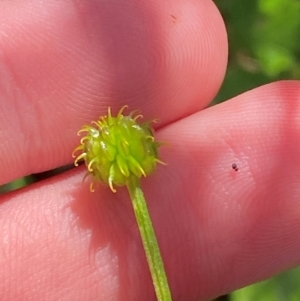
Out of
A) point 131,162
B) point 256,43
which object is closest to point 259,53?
point 256,43

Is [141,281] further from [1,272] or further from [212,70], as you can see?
[212,70]

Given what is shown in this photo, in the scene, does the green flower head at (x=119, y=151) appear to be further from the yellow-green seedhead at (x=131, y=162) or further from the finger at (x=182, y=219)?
the finger at (x=182, y=219)

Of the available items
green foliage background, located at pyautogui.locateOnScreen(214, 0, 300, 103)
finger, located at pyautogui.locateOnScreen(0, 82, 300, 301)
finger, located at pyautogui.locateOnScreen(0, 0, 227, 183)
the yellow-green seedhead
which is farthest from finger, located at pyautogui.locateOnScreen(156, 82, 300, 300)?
green foliage background, located at pyautogui.locateOnScreen(214, 0, 300, 103)

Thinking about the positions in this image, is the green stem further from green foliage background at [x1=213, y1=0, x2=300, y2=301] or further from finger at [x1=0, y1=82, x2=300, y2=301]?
green foliage background at [x1=213, y1=0, x2=300, y2=301]

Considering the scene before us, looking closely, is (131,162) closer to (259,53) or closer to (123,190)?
(123,190)

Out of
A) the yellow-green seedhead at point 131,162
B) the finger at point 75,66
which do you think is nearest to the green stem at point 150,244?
the yellow-green seedhead at point 131,162

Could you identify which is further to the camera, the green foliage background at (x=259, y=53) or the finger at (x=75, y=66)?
the green foliage background at (x=259, y=53)

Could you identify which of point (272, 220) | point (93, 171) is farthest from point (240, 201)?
point (93, 171)
